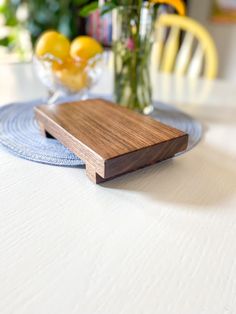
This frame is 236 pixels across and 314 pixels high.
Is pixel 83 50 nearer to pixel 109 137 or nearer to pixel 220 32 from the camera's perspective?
pixel 109 137

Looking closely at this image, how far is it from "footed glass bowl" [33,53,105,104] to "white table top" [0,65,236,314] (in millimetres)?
Result: 301

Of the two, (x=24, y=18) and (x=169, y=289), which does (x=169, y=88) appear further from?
(x=24, y=18)

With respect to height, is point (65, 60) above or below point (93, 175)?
above

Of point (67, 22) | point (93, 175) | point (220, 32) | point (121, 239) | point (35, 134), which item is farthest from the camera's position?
point (220, 32)

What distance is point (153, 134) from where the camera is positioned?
49 cm

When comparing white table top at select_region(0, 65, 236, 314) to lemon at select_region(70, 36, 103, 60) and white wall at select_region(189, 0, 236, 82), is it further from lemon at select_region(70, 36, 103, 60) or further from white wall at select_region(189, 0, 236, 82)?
white wall at select_region(189, 0, 236, 82)

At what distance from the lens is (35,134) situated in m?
0.60

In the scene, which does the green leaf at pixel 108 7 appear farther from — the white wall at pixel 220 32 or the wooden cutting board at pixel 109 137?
the white wall at pixel 220 32

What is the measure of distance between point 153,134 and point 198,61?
96 centimetres

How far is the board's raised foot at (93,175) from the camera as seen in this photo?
0.45 meters

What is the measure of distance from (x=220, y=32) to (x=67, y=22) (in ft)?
3.75

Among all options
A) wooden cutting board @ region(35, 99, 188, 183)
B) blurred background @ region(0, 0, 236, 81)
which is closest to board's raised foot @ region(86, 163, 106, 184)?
wooden cutting board @ region(35, 99, 188, 183)

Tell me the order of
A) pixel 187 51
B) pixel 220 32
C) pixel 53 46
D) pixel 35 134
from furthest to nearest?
pixel 220 32, pixel 187 51, pixel 53 46, pixel 35 134

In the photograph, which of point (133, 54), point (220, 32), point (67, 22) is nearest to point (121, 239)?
point (133, 54)
